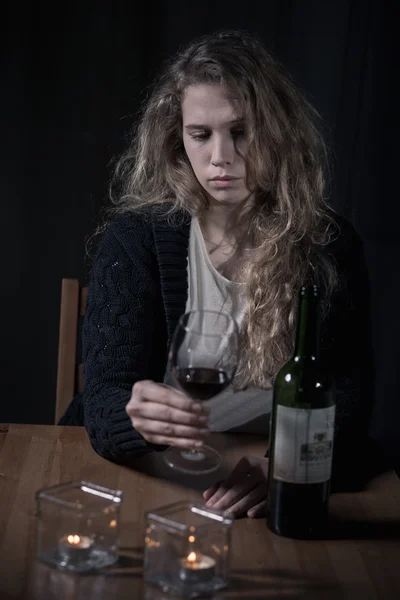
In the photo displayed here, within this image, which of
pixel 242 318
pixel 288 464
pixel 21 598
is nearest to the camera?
pixel 21 598

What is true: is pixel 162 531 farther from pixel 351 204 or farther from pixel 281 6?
pixel 281 6

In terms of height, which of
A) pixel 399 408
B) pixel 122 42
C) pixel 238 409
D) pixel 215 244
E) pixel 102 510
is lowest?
pixel 399 408

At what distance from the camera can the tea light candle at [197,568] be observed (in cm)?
88

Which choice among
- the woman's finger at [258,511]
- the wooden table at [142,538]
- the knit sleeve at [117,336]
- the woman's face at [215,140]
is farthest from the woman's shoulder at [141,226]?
the woman's finger at [258,511]

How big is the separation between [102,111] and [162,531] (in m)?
1.93

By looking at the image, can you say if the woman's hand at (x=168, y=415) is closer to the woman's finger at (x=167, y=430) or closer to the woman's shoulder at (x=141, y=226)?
the woman's finger at (x=167, y=430)

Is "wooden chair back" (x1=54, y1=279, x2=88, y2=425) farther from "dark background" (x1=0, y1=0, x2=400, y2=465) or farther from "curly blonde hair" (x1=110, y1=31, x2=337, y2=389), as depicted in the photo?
"dark background" (x1=0, y1=0, x2=400, y2=465)

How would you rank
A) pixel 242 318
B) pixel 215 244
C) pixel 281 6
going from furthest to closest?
pixel 281 6
pixel 215 244
pixel 242 318

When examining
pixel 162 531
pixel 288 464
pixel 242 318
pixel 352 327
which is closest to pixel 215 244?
pixel 242 318

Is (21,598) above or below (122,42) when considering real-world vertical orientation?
below

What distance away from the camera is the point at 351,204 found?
99.5 inches

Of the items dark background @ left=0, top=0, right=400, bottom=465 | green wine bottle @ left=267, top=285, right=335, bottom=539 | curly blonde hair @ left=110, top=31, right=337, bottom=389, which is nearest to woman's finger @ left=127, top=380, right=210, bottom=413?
green wine bottle @ left=267, top=285, right=335, bottom=539

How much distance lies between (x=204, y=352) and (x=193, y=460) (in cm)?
32

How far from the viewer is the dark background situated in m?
2.49
